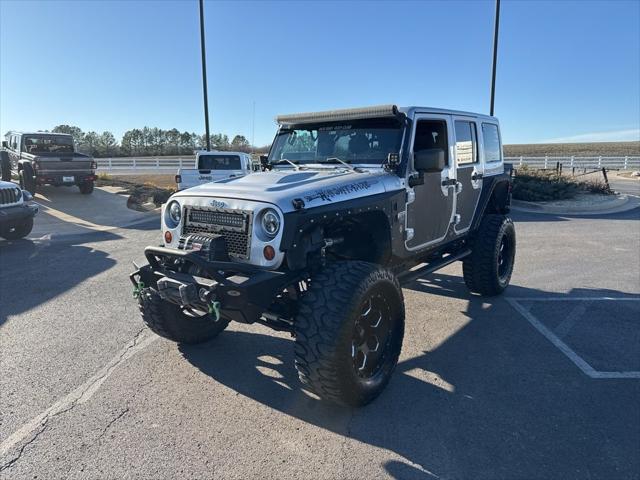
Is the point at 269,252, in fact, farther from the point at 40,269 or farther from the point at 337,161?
the point at 40,269

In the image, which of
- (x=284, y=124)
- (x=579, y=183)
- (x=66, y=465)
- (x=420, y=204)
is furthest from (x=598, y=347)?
(x=579, y=183)

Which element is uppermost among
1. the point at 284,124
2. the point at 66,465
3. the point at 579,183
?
the point at 284,124

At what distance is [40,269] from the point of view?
746 cm

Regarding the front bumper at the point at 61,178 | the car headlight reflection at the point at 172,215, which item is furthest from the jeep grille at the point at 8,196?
the car headlight reflection at the point at 172,215

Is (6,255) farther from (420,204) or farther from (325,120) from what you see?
(420,204)

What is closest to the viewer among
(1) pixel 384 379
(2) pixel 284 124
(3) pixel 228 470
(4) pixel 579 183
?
(3) pixel 228 470

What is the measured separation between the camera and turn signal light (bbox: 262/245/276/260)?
3.31 metres

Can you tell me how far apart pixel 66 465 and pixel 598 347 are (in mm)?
4481

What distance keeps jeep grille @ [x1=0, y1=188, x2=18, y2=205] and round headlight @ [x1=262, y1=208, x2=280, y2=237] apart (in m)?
8.05

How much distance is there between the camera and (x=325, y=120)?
15.7 ft

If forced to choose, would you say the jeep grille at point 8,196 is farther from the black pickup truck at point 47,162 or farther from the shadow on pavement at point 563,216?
the shadow on pavement at point 563,216

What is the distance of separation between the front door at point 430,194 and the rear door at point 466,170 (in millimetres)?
207

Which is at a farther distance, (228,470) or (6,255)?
(6,255)

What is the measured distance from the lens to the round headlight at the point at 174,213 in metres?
3.94
